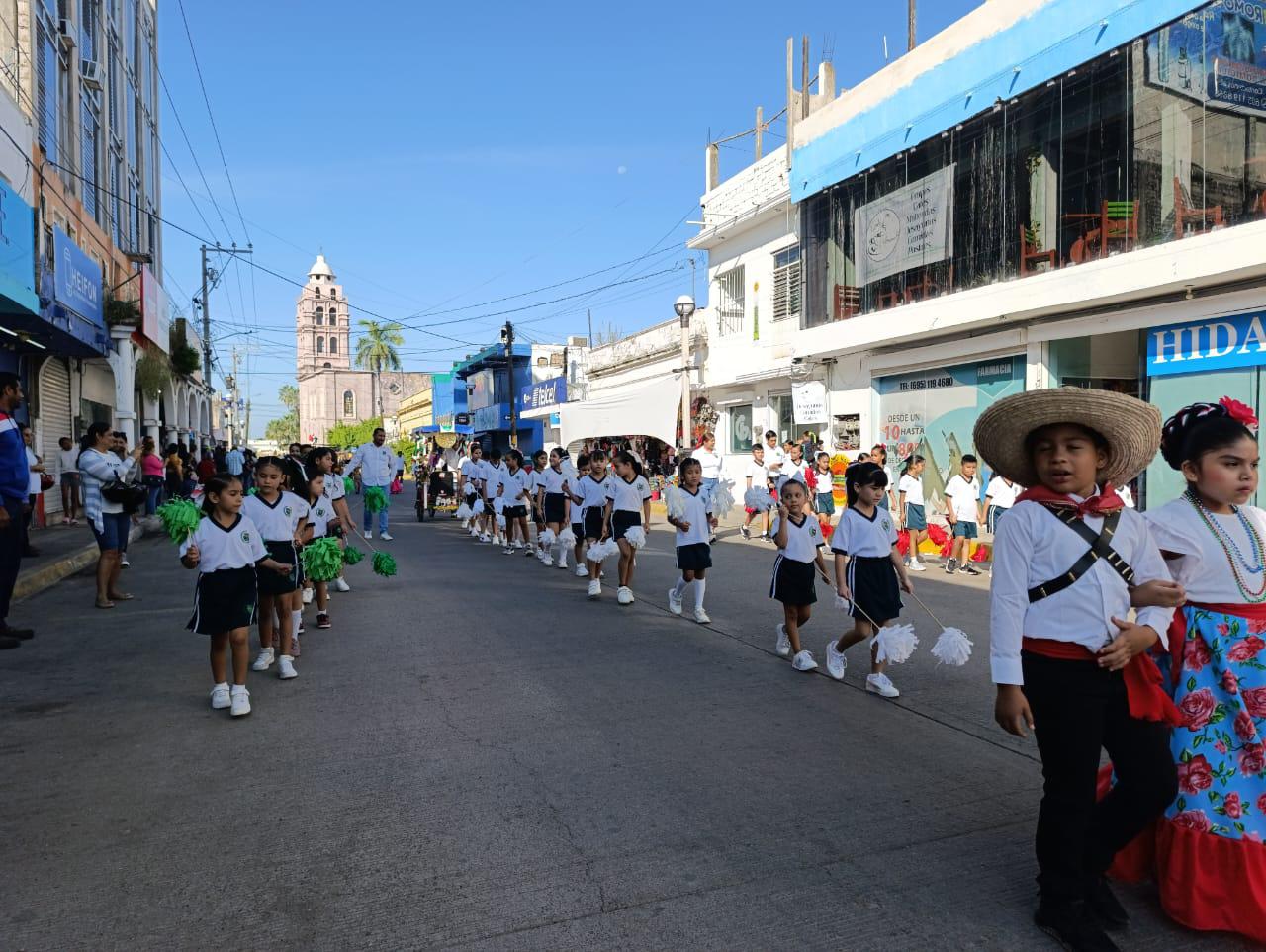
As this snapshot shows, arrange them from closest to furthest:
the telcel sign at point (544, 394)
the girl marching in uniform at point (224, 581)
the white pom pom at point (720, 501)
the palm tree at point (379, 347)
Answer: the girl marching in uniform at point (224, 581), the white pom pom at point (720, 501), the telcel sign at point (544, 394), the palm tree at point (379, 347)

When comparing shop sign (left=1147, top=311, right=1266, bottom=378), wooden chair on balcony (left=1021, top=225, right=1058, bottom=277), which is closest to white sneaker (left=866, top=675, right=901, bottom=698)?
shop sign (left=1147, top=311, right=1266, bottom=378)

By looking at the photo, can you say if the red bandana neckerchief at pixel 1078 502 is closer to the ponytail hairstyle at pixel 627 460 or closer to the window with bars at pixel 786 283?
the ponytail hairstyle at pixel 627 460

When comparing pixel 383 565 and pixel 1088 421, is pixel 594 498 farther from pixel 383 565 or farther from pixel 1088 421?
pixel 1088 421

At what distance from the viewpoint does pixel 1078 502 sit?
3.07 meters

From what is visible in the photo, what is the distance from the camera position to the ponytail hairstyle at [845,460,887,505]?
19.9 ft

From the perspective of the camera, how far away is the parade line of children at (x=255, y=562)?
5.63 metres

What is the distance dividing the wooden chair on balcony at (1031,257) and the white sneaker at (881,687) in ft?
37.0

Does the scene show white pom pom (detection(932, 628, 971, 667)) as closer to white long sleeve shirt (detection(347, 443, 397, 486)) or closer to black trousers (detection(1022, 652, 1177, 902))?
black trousers (detection(1022, 652, 1177, 902))

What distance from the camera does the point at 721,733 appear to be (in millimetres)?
5203

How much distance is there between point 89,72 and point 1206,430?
88.4ft

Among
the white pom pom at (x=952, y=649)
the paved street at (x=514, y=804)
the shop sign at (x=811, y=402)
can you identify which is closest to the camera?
the paved street at (x=514, y=804)

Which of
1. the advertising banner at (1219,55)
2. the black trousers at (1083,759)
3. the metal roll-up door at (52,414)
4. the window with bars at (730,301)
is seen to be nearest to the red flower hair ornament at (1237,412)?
the black trousers at (1083,759)

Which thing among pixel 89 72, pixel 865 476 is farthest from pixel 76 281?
pixel 865 476

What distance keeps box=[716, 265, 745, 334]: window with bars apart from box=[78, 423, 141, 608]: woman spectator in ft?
58.9
